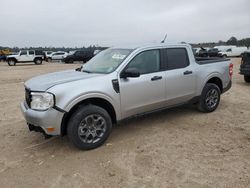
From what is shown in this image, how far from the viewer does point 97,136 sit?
4234 mm

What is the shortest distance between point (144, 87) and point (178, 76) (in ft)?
3.12

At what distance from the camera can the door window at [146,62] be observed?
4.68 metres

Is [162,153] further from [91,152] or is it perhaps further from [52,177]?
[52,177]

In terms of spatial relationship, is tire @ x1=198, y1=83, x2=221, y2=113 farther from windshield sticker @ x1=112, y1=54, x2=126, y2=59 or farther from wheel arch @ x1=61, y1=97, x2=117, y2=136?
wheel arch @ x1=61, y1=97, x2=117, y2=136

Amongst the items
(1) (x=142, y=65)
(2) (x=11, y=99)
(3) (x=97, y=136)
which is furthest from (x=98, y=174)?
(2) (x=11, y=99)

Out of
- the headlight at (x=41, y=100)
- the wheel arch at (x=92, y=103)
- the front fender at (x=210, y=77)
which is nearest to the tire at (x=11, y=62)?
the front fender at (x=210, y=77)

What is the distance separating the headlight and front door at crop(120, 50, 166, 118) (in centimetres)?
121

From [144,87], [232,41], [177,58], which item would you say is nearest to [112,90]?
[144,87]

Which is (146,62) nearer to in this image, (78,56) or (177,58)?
(177,58)

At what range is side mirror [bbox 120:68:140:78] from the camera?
429cm

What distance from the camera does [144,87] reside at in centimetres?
464

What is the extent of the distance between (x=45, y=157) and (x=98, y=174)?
1.06 m

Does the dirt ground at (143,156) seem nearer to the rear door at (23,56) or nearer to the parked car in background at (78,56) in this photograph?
the parked car in background at (78,56)

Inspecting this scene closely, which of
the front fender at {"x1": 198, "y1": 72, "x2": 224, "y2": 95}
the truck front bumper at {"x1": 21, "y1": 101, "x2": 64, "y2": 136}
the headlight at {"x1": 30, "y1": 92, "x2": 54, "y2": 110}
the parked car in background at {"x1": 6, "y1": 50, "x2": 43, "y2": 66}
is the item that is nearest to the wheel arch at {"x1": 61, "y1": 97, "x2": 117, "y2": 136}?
the truck front bumper at {"x1": 21, "y1": 101, "x2": 64, "y2": 136}
